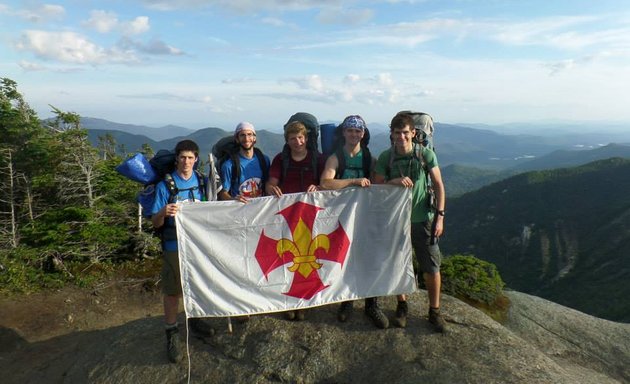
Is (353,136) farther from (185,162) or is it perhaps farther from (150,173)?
(150,173)

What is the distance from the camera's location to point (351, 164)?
725 cm

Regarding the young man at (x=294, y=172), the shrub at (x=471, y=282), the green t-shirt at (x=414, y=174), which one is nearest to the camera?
the green t-shirt at (x=414, y=174)

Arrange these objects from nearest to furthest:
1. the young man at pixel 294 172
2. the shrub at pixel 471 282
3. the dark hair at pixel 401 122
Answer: the dark hair at pixel 401 122 → the young man at pixel 294 172 → the shrub at pixel 471 282

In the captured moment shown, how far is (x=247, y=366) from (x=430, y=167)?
509cm

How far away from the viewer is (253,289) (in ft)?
23.9

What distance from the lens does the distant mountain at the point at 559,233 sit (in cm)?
8425

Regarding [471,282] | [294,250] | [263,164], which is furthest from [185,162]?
[471,282]

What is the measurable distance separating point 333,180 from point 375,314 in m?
2.91

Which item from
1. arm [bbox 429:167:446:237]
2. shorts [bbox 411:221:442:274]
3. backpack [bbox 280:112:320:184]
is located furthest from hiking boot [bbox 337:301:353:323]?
backpack [bbox 280:112:320:184]

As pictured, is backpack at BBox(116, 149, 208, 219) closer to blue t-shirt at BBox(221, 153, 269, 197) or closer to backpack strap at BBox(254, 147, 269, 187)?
blue t-shirt at BBox(221, 153, 269, 197)

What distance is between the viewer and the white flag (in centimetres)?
706

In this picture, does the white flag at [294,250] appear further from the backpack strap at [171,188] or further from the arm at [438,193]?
the arm at [438,193]

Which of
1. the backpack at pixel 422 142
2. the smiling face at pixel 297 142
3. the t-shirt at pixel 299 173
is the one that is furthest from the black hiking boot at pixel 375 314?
the smiling face at pixel 297 142

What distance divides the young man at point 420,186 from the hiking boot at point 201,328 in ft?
12.7
